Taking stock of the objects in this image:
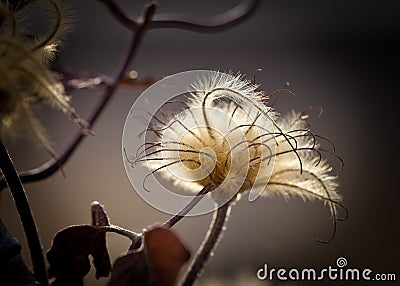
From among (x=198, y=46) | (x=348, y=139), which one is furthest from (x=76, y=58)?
(x=348, y=139)

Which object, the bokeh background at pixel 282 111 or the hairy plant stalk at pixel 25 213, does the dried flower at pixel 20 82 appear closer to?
the hairy plant stalk at pixel 25 213

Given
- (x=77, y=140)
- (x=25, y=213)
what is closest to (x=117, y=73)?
(x=77, y=140)

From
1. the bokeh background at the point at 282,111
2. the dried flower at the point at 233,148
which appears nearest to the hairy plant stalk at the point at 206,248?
the dried flower at the point at 233,148

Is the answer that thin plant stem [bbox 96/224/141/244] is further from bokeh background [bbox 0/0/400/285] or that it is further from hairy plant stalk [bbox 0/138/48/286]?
bokeh background [bbox 0/0/400/285]

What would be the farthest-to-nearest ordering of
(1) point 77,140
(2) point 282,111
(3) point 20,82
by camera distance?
(2) point 282,111 → (1) point 77,140 → (3) point 20,82

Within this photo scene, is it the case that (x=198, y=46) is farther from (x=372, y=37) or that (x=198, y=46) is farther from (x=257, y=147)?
(x=257, y=147)

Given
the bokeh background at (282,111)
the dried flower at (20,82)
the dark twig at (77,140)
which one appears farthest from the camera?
the bokeh background at (282,111)

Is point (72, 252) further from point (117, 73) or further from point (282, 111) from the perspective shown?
point (282, 111)

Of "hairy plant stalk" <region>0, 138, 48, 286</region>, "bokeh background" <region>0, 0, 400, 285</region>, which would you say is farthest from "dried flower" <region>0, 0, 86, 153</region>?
"bokeh background" <region>0, 0, 400, 285</region>
